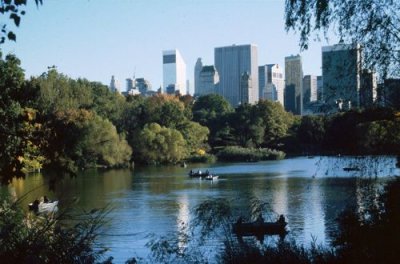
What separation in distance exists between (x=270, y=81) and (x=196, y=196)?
122175mm

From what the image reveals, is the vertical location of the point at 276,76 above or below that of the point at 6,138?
above

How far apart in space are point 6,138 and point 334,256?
3912mm

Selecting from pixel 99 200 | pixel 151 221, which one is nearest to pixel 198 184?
pixel 99 200

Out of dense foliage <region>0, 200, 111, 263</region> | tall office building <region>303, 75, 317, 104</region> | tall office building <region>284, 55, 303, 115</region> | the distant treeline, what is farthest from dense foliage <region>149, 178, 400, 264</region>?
the distant treeline

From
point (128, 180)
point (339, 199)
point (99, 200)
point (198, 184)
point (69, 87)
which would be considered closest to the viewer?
point (339, 199)

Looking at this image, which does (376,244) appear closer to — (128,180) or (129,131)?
(128,180)

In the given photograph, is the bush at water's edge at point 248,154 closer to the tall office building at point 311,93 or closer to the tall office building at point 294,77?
the tall office building at point 294,77

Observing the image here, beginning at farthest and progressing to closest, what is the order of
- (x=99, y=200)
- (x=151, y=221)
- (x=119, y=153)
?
(x=119, y=153) < (x=99, y=200) < (x=151, y=221)

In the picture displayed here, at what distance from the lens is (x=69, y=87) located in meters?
60.2

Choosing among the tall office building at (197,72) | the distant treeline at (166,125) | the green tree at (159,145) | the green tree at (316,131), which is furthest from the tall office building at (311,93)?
the tall office building at (197,72)

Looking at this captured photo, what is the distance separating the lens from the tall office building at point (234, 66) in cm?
16550

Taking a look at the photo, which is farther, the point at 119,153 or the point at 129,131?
the point at 129,131

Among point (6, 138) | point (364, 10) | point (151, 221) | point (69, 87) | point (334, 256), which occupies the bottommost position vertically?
point (151, 221)

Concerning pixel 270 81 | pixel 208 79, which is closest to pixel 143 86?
pixel 208 79
